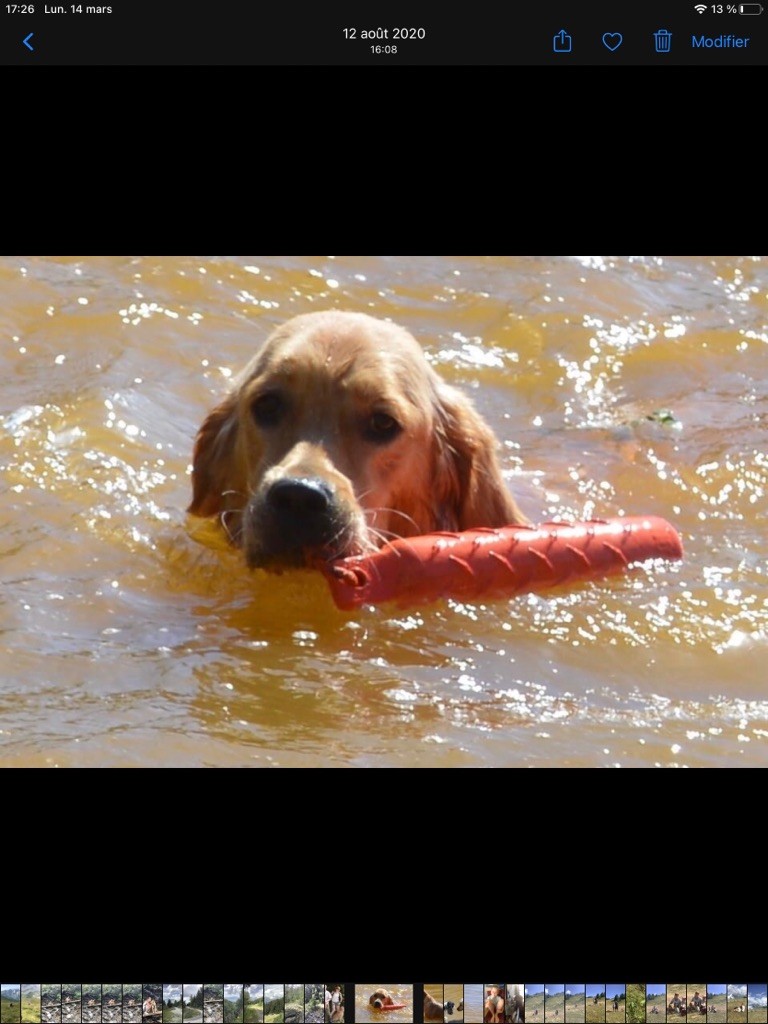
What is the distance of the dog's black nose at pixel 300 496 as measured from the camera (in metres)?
5.48

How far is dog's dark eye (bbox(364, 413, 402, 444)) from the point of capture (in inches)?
237

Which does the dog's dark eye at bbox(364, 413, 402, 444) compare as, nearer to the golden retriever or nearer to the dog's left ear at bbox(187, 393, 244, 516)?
the golden retriever

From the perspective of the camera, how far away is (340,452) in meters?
5.89

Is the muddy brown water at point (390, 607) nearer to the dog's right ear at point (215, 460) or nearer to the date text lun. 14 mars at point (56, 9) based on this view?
the dog's right ear at point (215, 460)

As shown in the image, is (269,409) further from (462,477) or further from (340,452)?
(462,477)

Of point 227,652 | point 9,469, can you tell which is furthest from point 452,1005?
point 9,469

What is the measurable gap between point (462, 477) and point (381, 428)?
67cm

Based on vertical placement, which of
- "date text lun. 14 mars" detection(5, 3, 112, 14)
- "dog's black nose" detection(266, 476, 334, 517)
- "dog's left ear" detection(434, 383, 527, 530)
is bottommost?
"dog's black nose" detection(266, 476, 334, 517)

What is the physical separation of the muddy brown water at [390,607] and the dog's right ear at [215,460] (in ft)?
0.60

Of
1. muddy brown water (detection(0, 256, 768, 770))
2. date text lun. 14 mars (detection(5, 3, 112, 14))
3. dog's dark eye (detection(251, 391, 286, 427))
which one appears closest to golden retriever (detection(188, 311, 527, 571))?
dog's dark eye (detection(251, 391, 286, 427))

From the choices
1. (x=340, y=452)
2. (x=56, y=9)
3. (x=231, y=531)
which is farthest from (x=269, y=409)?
(x=56, y=9)

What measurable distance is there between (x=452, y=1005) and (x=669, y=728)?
6.10 feet

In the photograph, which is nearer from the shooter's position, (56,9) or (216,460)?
(56,9)

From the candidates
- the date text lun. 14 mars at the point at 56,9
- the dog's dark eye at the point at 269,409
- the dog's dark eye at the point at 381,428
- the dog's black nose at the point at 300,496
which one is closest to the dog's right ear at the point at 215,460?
the dog's dark eye at the point at 269,409
